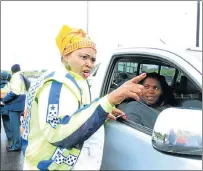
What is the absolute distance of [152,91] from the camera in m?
2.60

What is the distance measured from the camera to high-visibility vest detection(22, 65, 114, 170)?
1.67 meters

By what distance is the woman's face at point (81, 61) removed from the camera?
76.4 inches

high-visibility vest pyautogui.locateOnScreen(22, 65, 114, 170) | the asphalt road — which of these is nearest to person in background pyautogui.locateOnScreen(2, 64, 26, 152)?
the asphalt road

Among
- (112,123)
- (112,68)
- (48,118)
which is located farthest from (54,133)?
(112,68)

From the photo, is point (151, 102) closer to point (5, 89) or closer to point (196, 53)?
point (196, 53)

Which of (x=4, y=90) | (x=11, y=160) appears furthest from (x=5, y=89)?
(x=11, y=160)

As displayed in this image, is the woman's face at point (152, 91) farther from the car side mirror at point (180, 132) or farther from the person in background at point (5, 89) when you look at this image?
the person in background at point (5, 89)

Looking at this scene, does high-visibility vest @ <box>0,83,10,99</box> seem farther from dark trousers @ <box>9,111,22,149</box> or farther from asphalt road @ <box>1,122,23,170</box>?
asphalt road @ <box>1,122,23,170</box>

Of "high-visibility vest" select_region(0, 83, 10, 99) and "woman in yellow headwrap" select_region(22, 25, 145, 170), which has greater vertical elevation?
"woman in yellow headwrap" select_region(22, 25, 145, 170)

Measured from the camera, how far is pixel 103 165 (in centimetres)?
205

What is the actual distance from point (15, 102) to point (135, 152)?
18.4ft

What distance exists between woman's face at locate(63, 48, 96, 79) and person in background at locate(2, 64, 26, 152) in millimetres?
5126

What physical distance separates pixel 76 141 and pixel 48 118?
0.55ft

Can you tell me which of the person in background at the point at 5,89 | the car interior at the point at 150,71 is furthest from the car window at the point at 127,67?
the person in background at the point at 5,89
